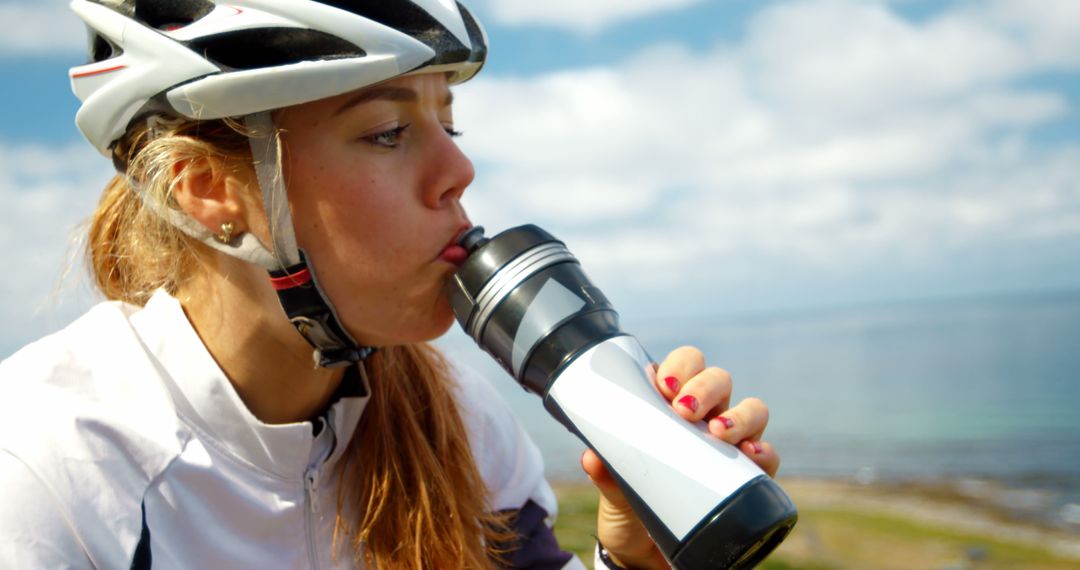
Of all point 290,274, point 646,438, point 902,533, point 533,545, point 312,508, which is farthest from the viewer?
point 902,533

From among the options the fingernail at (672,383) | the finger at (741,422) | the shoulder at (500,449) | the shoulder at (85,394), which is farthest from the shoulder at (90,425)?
the finger at (741,422)

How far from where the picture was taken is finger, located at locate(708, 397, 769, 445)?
198 cm

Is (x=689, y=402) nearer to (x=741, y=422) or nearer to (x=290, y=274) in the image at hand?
(x=741, y=422)

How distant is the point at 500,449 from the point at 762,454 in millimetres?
1217

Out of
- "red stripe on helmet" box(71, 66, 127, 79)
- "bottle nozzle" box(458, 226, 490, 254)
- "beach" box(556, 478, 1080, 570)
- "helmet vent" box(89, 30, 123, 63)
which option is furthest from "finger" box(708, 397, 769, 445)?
"beach" box(556, 478, 1080, 570)

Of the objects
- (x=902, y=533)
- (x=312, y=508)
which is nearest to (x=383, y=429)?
(x=312, y=508)

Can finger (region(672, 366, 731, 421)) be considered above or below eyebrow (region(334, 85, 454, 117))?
below

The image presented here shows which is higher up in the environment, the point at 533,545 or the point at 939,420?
the point at 533,545

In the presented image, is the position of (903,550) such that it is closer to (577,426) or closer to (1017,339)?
(577,426)

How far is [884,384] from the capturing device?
23797mm

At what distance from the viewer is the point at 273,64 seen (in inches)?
91.4

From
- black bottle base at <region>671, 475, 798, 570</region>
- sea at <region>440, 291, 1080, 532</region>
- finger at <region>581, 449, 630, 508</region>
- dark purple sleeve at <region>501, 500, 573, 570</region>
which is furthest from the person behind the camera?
sea at <region>440, 291, 1080, 532</region>

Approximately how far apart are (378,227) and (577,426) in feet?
2.32

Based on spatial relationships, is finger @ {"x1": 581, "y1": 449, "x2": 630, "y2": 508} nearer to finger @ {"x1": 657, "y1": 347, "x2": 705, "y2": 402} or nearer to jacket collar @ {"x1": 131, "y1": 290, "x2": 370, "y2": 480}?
finger @ {"x1": 657, "y1": 347, "x2": 705, "y2": 402}
